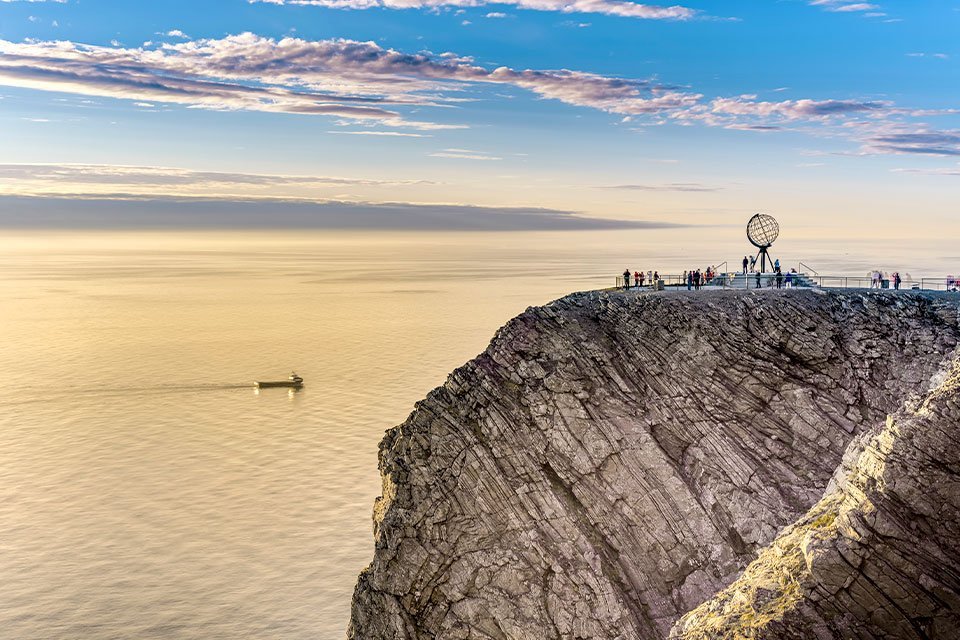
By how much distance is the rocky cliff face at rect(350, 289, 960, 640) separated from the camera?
35375 mm

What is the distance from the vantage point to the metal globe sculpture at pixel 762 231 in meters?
58.8

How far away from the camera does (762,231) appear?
194 ft

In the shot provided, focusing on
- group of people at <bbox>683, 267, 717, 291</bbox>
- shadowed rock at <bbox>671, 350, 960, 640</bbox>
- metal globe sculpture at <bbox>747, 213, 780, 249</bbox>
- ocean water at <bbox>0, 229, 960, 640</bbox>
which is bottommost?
ocean water at <bbox>0, 229, 960, 640</bbox>

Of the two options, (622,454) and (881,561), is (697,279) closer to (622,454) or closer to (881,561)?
(622,454)

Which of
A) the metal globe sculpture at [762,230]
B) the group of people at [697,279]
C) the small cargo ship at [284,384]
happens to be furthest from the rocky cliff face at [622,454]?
the small cargo ship at [284,384]

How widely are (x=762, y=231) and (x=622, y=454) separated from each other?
88.9 feet

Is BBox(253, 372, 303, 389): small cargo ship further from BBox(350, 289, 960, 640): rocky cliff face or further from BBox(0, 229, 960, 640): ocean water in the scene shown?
BBox(350, 289, 960, 640): rocky cliff face

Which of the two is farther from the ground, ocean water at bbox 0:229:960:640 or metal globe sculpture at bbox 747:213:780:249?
metal globe sculpture at bbox 747:213:780:249

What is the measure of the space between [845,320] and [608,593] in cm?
2073

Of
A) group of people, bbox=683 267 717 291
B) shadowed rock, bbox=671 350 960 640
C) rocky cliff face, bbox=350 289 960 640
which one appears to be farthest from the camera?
group of people, bbox=683 267 717 291

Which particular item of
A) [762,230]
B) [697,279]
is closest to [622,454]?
[697,279]

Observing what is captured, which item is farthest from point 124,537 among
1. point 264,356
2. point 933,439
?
point 264,356

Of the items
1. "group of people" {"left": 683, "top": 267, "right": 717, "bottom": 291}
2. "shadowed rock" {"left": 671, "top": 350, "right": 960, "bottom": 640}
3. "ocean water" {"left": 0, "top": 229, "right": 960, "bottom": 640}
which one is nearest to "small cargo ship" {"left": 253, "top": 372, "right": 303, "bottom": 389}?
"ocean water" {"left": 0, "top": 229, "right": 960, "bottom": 640}

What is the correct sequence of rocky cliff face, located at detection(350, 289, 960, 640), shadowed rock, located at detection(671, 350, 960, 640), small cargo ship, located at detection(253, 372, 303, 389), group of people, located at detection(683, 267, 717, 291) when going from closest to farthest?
1. shadowed rock, located at detection(671, 350, 960, 640)
2. rocky cliff face, located at detection(350, 289, 960, 640)
3. group of people, located at detection(683, 267, 717, 291)
4. small cargo ship, located at detection(253, 372, 303, 389)
